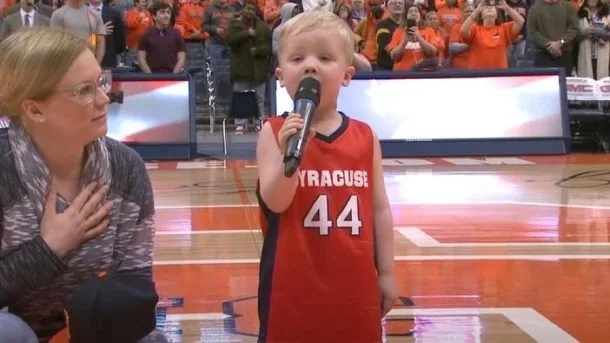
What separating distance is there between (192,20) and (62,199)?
43.7 ft

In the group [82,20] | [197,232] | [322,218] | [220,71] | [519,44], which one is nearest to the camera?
[322,218]

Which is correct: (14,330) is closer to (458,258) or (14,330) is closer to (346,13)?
(458,258)

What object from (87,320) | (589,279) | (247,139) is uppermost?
(87,320)

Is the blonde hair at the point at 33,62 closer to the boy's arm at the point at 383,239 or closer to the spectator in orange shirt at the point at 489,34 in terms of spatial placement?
the boy's arm at the point at 383,239

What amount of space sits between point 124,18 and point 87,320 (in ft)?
42.9

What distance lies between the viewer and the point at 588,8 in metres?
14.1

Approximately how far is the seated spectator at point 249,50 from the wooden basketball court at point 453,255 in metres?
3.33

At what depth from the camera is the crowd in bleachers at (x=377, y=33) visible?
1297 centimetres

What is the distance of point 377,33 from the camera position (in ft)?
44.7

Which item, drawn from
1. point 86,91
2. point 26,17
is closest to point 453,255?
point 86,91

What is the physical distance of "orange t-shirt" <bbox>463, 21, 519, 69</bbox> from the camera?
13.0 m

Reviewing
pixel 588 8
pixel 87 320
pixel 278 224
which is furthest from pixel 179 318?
pixel 588 8

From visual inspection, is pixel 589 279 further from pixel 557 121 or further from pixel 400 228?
pixel 557 121

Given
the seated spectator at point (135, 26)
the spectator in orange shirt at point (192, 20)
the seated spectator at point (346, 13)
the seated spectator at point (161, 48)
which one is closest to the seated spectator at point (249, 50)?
the seated spectator at point (161, 48)
